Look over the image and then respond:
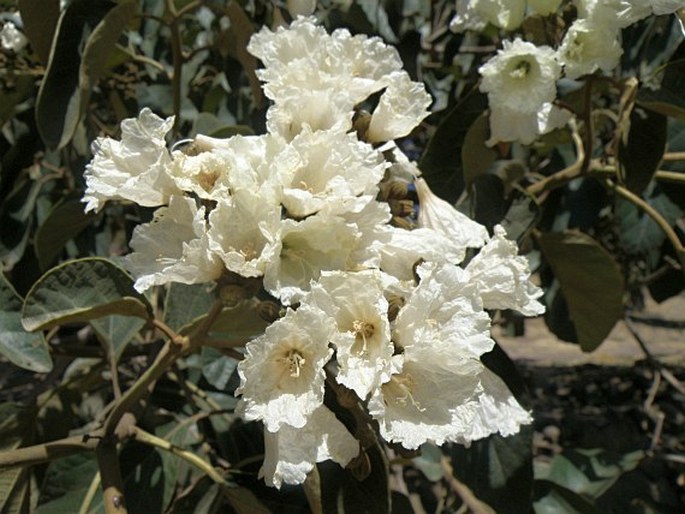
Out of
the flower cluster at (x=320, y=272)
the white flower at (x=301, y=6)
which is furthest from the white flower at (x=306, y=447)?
the white flower at (x=301, y=6)

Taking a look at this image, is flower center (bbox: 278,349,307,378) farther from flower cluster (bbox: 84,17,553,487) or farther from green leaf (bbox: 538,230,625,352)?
green leaf (bbox: 538,230,625,352)

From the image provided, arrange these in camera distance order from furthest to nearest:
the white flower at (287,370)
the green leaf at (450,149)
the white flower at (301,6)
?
the green leaf at (450,149), the white flower at (301,6), the white flower at (287,370)

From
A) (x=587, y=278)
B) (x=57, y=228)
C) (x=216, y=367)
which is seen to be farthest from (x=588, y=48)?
(x=57, y=228)

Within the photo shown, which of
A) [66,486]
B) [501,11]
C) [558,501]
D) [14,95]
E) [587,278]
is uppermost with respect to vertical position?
[501,11]

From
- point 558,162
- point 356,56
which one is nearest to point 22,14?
point 356,56

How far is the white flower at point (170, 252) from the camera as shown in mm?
956

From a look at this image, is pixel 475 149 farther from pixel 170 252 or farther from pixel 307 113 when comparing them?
pixel 170 252

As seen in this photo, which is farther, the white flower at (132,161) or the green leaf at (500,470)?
the green leaf at (500,470)

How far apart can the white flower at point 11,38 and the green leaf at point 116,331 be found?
0.97m

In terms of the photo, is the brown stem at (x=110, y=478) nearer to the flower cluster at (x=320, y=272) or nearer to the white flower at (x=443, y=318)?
the flower cluster at (x=320, y=272)

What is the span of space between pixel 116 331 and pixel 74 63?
0.52m

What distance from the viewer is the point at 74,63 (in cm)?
148

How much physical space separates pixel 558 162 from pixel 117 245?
1778mm

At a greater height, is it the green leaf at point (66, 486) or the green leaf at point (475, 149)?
the green leaf at point (475, 149)
